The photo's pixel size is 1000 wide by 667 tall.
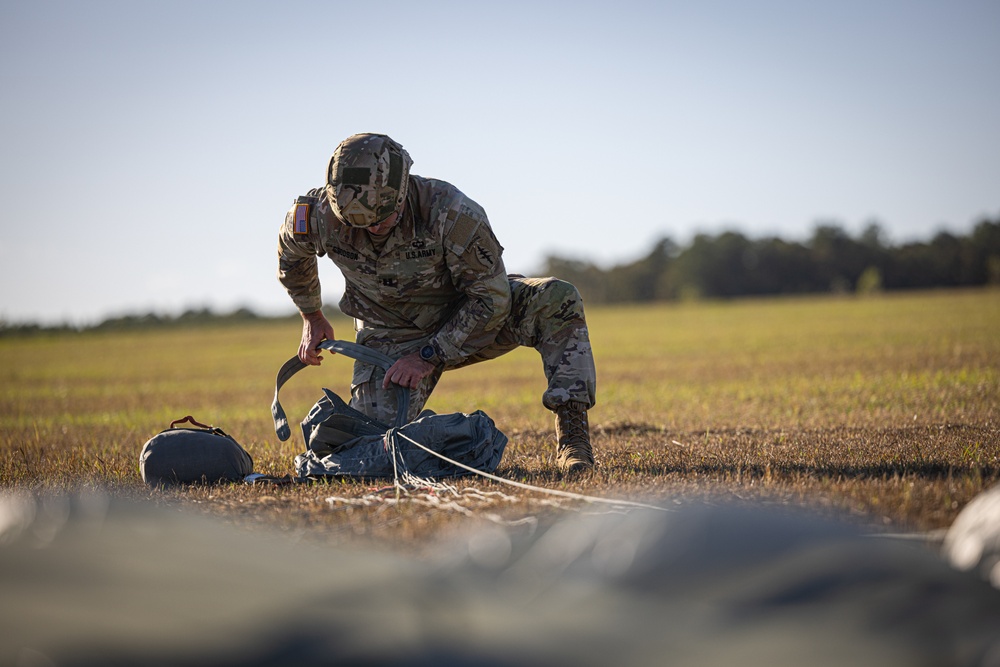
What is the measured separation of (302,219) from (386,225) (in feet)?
2.29

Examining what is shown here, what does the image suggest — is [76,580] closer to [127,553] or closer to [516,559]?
[127,553]

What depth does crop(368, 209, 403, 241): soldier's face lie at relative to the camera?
210 inches

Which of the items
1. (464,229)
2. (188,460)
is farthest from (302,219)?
(188,460)

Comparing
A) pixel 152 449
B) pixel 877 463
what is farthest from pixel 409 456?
pixel 877 463

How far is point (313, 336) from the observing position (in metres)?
6.02

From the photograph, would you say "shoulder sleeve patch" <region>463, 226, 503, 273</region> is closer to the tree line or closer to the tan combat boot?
the tan combat boot

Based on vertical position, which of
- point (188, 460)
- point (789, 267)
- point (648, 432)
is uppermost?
point (789, 267)

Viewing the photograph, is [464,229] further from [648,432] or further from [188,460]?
[648,432]

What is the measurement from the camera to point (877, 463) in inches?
182

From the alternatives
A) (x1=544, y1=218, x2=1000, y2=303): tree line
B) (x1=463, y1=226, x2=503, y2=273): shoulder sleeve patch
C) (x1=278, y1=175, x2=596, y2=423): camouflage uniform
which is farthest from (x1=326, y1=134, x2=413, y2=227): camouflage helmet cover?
(x1=544, y1=218, x2=1000, y2=303): tree line

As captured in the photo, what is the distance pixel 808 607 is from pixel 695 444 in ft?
13.5

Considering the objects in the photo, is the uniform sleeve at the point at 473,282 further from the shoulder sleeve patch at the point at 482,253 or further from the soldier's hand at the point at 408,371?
the soldier's hand at the point at 408,371

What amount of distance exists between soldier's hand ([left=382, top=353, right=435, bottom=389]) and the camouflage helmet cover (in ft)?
2.86

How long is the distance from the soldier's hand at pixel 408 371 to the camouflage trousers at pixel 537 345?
25cm
